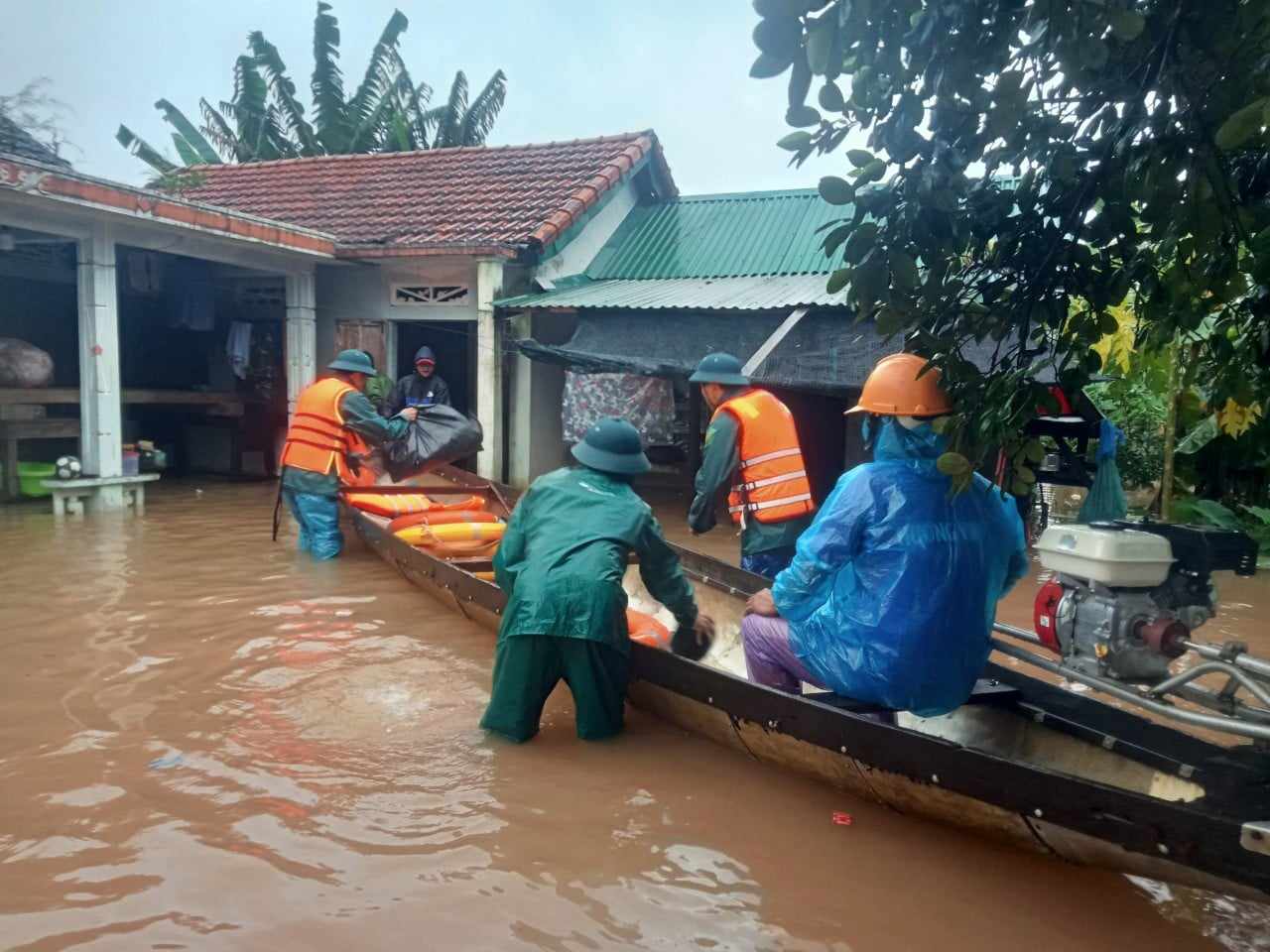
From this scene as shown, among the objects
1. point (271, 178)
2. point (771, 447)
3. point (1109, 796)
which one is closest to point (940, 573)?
point (1109, 796)

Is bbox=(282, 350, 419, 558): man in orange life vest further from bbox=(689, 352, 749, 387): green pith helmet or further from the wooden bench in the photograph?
bbox=(689, 352, 749, 387): green pith helmet

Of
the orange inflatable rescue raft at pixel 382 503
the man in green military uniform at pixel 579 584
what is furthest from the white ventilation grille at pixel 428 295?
the man in green military uniform at pixel 579 584

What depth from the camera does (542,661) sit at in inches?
162

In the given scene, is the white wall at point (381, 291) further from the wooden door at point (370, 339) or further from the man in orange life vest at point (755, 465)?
the man in orange life vest at point (755, 465)

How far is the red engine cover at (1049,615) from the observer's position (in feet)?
10.1

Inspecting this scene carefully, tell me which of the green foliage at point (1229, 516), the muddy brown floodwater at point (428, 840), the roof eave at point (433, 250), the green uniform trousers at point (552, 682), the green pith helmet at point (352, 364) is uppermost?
the roof eave at point (433, 250)

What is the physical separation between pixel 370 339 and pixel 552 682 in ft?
27.8

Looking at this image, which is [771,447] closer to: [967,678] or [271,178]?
[967,678]

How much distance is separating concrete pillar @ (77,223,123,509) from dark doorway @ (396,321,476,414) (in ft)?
12.6

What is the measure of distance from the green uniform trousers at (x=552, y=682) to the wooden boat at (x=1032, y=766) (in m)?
0.17

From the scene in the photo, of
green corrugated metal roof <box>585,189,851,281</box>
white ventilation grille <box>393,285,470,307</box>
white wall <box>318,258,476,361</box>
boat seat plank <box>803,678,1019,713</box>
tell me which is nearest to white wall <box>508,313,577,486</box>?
white wall <box>318,258,476,361</box>

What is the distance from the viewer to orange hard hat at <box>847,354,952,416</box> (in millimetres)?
3275

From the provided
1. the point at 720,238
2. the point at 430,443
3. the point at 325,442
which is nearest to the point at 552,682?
the point at 325,442

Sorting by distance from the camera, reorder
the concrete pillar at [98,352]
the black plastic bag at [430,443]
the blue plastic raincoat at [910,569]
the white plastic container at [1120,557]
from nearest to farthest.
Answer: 1. the white plastic container at [1120,557]
2. the blue plastic raincoat at [910,569]
3. the black plastic bag at [430,443]
4. the concrete pillar at [98,352]
